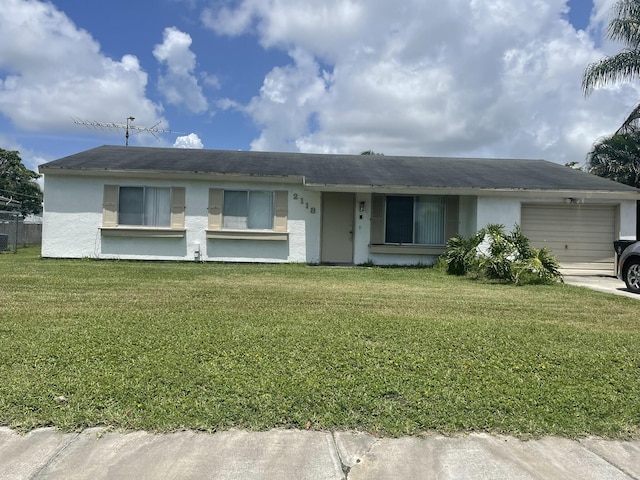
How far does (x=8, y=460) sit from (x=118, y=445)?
2.03 ft

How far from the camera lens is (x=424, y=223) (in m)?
14.0

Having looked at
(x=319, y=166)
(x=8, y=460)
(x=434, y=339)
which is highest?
(x=319, y=166)

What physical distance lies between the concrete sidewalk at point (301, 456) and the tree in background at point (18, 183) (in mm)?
35906

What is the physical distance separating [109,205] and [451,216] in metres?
10.1

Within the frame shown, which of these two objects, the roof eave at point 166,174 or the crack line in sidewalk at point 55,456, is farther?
the roof eave at point 166,174

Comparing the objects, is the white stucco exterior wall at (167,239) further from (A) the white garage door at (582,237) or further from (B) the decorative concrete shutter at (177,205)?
(A) the white garage door at (582,237)

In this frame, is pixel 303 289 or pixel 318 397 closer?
pixel 318 397

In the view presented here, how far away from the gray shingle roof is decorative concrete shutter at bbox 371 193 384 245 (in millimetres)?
627

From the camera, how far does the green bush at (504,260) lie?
10453 millimetres

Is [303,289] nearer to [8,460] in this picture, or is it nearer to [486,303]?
[486,303]

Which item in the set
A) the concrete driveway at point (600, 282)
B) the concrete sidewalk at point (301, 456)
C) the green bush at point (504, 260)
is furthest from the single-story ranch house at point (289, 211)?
the concrete sidewalk at point (301, 456)

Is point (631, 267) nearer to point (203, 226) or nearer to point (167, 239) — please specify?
point (203, 226)

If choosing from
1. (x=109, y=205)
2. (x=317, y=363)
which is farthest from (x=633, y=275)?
(x=109, y=205)

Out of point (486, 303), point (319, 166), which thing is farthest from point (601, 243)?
point (319, 166)
